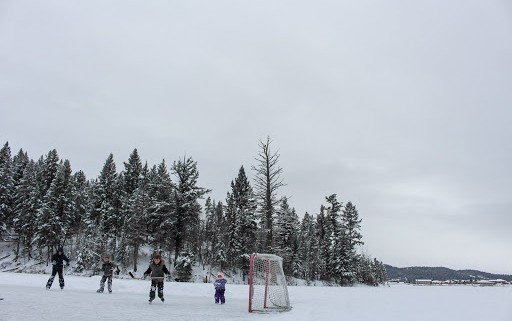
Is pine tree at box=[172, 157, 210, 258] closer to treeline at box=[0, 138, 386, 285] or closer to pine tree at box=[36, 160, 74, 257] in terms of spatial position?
treeline at box=[0, 138, 386, 285]

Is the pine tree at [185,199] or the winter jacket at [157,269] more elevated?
the pine tree at [185,199]

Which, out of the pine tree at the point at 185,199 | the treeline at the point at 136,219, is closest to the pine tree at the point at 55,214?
the treeline at the point at 136,219

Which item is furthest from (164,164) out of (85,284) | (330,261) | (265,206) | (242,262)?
(85,284)

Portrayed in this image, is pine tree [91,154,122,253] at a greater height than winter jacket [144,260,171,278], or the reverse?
pine tree [91,154,122,253]

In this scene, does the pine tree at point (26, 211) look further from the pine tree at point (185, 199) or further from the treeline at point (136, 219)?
the pine tree at point (185, 199)

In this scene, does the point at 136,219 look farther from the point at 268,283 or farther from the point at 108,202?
the point at 268,283

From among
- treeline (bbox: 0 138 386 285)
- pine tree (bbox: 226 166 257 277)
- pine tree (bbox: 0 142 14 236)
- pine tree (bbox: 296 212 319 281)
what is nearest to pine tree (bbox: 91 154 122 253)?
treeline (bbox: 0 138 386 285)

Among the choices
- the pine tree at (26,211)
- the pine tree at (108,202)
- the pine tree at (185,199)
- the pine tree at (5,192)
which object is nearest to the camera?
the pine tree at (185,199)

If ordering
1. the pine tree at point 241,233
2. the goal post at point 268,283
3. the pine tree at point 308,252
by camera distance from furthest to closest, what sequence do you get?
the pine tree at point 308,252 < the pine tree at point 241,233 < the goal post at point 268,283

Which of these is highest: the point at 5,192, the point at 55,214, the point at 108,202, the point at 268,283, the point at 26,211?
the point at 5,192

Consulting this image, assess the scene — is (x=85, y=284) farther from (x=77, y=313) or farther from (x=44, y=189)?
(x=44, y=189)

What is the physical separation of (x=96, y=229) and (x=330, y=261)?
1643 inches

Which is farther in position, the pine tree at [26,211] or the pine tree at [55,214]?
the pine tree at [26,211]

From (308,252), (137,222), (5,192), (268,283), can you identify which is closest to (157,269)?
(268,283)
